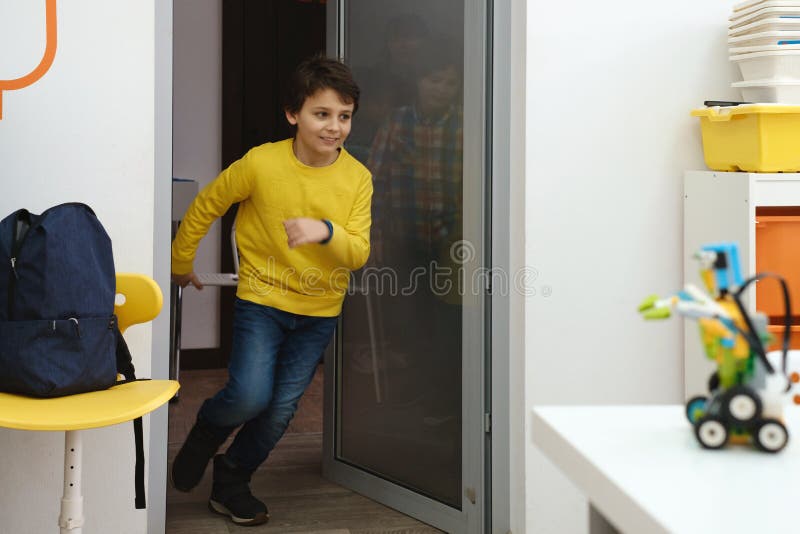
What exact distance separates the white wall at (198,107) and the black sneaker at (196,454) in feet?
7.75

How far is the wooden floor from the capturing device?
279cm

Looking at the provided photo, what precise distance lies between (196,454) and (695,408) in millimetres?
2026

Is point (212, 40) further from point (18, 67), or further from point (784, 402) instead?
point (784, 402)

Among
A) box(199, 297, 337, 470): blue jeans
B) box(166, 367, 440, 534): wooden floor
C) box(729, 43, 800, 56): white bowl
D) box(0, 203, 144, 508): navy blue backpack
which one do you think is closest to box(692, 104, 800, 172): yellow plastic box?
box(729, 43, 800, 56): white bowl

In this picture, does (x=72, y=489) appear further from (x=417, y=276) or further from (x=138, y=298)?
(x=417, y=276)

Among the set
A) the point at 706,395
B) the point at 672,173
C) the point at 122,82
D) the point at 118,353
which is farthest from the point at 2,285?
the point at 672,173

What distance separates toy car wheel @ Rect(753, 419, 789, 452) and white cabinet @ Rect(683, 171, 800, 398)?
4.38 ft

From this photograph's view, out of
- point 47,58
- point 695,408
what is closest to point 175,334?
point 47,58

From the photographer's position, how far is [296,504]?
3010 mm

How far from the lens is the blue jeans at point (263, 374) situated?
274 centimetres

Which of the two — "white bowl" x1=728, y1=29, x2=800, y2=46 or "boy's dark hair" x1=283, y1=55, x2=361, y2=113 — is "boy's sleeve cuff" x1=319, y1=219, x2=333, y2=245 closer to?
"boy's dark hair" x1=283, y1=55, x2=361, y2=113

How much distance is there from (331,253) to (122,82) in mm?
665

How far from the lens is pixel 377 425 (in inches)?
123

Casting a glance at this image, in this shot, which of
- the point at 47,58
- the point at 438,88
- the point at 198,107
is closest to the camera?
the point at 47,58
